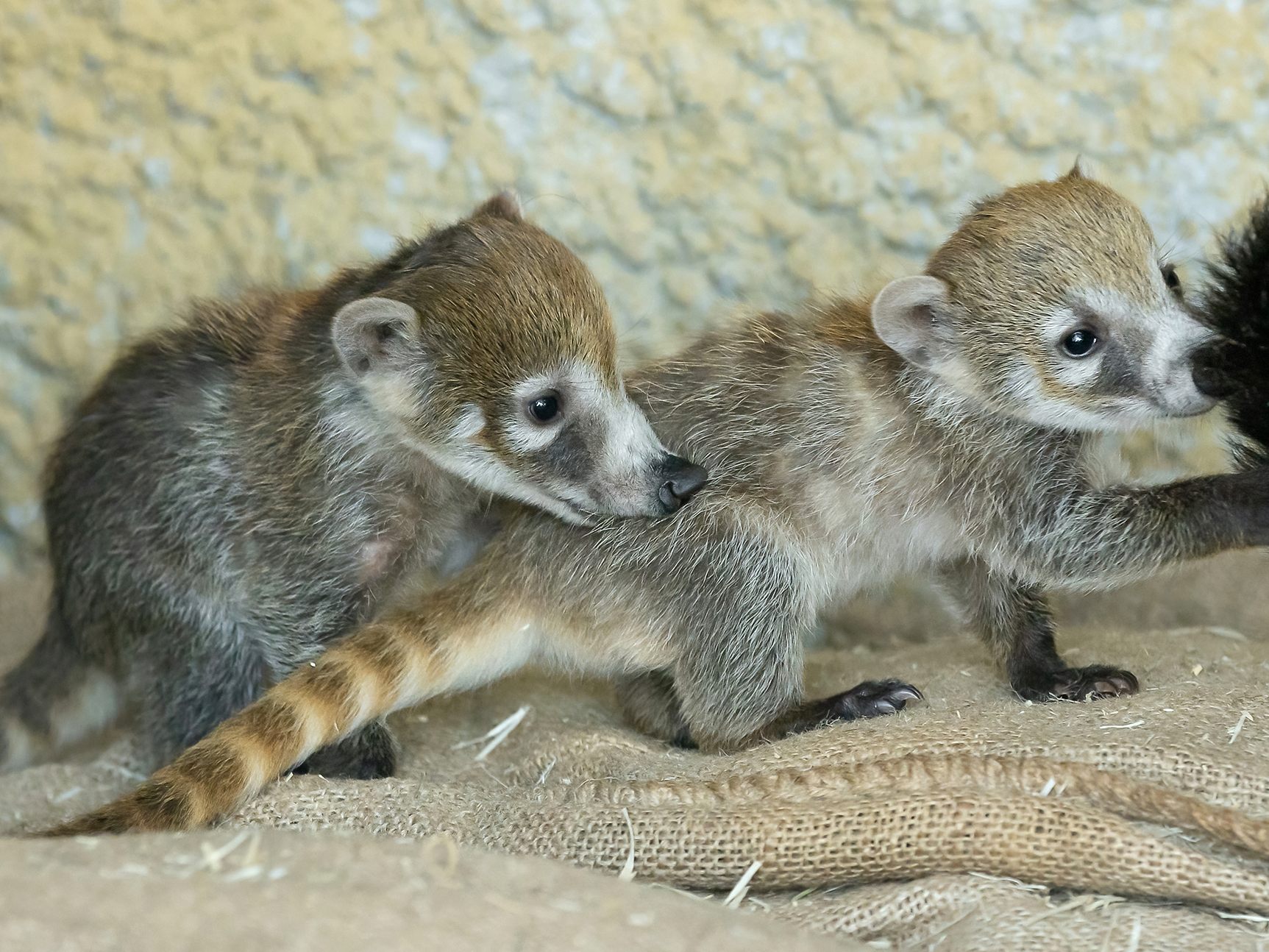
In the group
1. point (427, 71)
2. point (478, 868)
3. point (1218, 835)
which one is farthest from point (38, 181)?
point (1218, 835)

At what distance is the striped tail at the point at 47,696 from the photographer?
4.19 metres

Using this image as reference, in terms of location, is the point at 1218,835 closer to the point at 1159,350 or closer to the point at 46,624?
the point at 1159,350

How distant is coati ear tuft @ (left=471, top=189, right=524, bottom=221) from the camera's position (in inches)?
155

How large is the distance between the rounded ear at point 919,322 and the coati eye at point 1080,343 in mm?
291

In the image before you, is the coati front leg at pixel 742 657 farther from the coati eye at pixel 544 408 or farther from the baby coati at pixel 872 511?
the coati eye at pixel 544 408

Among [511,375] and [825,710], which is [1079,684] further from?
[511,375]

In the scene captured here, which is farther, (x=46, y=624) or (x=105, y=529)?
(x=46, y=624)

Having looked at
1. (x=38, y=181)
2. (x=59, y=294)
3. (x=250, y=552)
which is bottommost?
(x=250, y=552)

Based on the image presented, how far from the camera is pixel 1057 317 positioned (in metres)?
3.54

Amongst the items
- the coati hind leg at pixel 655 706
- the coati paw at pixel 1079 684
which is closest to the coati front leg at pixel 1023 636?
the coati paw at pixel 1079 684

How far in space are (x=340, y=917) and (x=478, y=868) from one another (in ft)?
1.01

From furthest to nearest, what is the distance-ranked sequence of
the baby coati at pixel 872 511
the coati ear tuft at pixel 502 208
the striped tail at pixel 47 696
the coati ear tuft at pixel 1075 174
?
the striped tail at pixel 47 696 → the coati ear tuft at pixel 502 208 → the coati ear tuft at pixel 1075 174 → the baby coati at pixel 872 511

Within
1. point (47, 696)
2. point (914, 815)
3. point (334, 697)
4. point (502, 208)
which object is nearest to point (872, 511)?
point (914, 815)

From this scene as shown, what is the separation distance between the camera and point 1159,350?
3.49m
